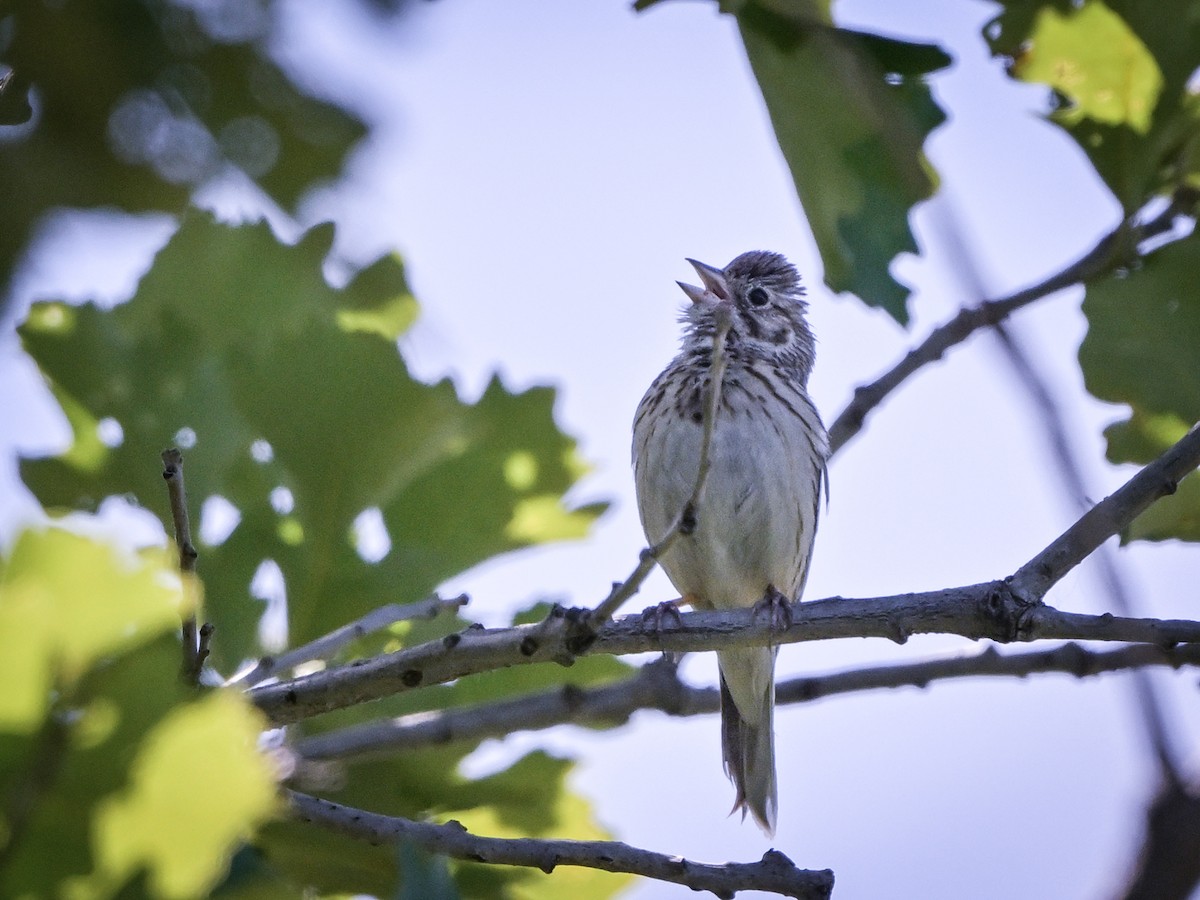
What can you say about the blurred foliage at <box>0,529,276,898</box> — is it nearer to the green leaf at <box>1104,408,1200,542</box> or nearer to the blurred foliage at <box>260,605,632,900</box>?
the blurred foliage at <box>260,605,632,900</box>

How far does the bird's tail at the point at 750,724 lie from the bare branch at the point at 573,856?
2681 millimetres

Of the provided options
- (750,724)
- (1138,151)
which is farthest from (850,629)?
(750,724)

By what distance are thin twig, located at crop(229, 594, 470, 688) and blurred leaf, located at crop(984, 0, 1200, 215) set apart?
5.89ft

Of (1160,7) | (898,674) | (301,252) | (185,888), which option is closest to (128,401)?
(301,252)

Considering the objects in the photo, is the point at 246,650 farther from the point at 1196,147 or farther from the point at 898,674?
the point at 1196,147

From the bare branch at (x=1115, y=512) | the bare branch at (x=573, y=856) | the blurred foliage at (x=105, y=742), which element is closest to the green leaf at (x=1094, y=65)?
the bare branch at (x=1115, y=512)

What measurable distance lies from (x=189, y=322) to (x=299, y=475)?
58cm

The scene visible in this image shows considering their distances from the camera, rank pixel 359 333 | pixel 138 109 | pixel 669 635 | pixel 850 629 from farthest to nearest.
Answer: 1. pixel 359 333
2. pixel 669 635
3. pixel 850 629
4. pixel 138 109

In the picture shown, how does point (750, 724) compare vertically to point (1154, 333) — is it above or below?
above

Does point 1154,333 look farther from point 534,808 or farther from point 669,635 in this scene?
point 534,808

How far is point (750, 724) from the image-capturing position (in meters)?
5.77

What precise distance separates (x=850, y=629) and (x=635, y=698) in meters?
0.87

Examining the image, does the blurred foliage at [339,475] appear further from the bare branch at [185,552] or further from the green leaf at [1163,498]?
the green leaf at [1163,498]

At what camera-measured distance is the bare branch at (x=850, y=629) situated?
271cm
